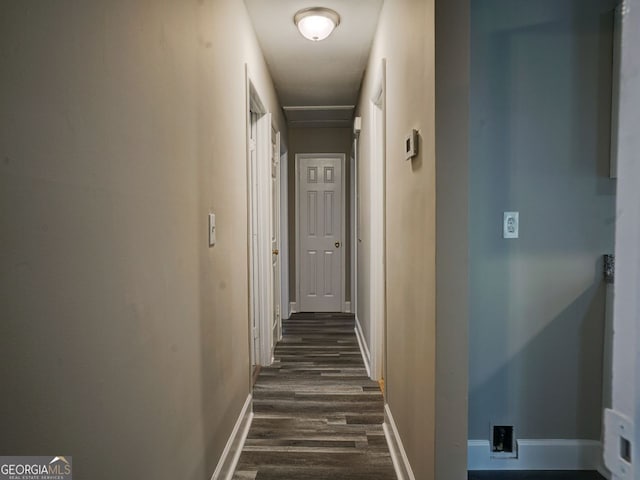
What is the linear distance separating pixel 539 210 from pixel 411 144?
0.80 metres

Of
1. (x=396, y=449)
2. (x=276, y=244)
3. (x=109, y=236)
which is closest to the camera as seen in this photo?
(x=109, y=236)

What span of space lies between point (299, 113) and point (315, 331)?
2.54m

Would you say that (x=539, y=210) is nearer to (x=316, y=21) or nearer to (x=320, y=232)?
(x=316, y=21)

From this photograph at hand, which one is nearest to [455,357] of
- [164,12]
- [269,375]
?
[164,12]

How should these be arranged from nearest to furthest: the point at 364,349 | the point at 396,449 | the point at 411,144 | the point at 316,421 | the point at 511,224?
the point at 411,144
the point at 511,224
the point at 396,449
the point at 316,421
the point at 364,349

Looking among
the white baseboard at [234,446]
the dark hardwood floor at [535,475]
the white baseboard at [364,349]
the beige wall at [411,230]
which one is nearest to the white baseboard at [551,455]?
the dark hardwood floor at [535,475]

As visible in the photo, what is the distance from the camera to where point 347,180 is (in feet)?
18.1

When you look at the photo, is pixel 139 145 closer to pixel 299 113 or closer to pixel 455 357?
pixel 455 357

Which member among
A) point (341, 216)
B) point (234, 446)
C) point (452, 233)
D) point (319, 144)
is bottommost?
point (234, 446)

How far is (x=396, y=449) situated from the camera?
6.78 ft

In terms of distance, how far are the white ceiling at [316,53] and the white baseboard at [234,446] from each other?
2.41m

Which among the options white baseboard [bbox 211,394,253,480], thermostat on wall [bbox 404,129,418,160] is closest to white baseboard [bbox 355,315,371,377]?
white baseboard [bbox 211,394,253,480]

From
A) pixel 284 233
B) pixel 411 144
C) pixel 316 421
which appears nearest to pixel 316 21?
pixel 411 144

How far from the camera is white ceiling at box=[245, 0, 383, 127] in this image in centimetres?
260
